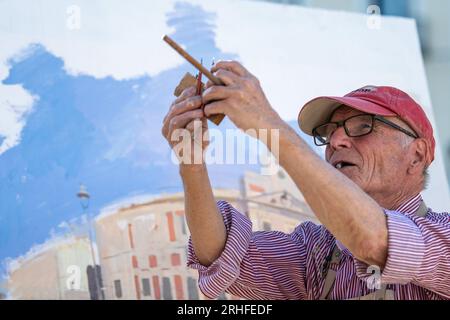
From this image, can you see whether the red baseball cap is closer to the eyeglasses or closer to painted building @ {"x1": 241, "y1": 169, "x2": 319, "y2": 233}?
the eyeglasses

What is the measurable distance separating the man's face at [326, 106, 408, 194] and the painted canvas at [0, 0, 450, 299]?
0.99 metres

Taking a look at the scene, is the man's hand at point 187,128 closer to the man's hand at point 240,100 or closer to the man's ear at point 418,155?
the man's hand at point 240,100

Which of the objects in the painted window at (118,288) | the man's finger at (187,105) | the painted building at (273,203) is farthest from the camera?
the painted building at (273,203)

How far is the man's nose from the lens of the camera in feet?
5.08

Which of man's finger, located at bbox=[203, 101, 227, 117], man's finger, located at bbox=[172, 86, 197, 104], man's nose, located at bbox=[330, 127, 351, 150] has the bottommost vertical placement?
man's nose, located at bbox=[330, 127, 351, 150]

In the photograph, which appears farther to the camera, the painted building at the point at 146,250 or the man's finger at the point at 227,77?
the painted building at the point at 146,250

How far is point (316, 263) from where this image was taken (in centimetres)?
158

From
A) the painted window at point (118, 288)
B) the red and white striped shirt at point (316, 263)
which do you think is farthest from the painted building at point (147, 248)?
the red and white striped shirt at point (316, 263)

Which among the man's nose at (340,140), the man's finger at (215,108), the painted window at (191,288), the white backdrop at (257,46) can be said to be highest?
the white backdrop at (257,46)

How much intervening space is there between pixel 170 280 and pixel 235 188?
411 millimetres

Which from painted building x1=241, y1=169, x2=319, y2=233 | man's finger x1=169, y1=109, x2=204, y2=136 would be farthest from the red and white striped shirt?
painted building x1=241, y1=169, x2=319, y2=233

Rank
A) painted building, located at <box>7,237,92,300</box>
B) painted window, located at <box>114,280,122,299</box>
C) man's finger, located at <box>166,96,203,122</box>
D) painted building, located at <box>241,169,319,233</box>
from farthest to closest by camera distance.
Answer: painted building, located at <box>241,169,319,233</box>, painted window, located at <box>114,280,122,299</box>, painted building, located at <box>7,237,92,300</box>, man's finger, located at <box>166,96,203,122</box>

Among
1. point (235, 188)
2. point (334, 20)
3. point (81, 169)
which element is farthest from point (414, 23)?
point (81, 169)

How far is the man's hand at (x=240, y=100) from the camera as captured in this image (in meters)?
1.23
